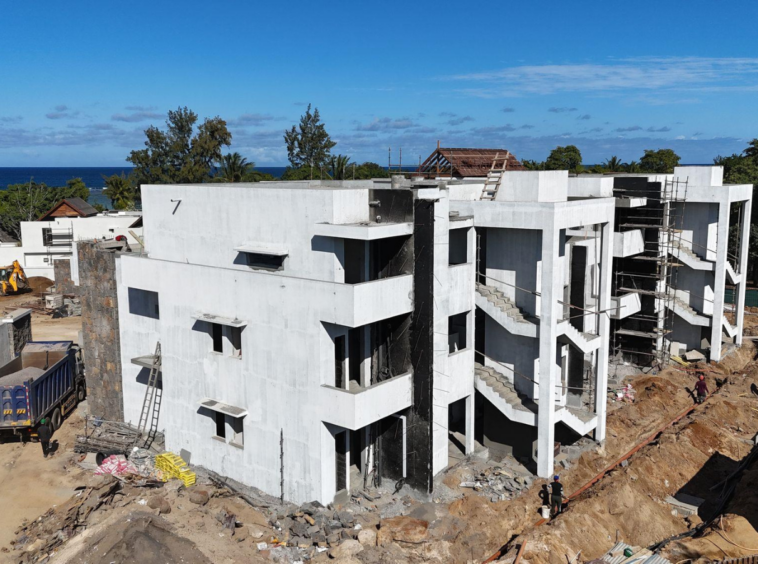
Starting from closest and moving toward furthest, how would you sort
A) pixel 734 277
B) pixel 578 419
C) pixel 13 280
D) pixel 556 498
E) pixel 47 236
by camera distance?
pixel 556 498 → pixel 578 419 → pixel 734 277 → pixel 13 280 → pixel 47 236

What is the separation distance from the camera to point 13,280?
54219 mm

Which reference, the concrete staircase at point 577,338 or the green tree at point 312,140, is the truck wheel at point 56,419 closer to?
the concrete staircase at point 577,338

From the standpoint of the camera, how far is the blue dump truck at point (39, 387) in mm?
24156

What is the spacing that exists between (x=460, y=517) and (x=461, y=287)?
22.7ft

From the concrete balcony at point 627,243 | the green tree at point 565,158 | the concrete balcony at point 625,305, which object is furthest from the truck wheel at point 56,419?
the green tree at point 565,158

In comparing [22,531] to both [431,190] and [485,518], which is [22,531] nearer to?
[485,518]

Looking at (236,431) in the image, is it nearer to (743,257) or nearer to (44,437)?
(44,437)

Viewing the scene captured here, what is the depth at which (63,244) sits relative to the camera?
191 feet

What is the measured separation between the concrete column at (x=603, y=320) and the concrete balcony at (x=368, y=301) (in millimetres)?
7925

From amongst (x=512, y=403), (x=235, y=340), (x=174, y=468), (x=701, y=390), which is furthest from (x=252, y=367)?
(x=701, y=390)

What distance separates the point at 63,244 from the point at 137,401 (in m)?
37.3

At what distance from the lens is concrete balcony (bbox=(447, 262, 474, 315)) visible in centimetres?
2127

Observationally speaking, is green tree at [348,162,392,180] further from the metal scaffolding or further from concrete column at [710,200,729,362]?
concrete column at [710,200,729,362]

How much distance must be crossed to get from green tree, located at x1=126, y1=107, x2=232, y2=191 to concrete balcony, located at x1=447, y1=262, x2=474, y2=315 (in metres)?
56.3
